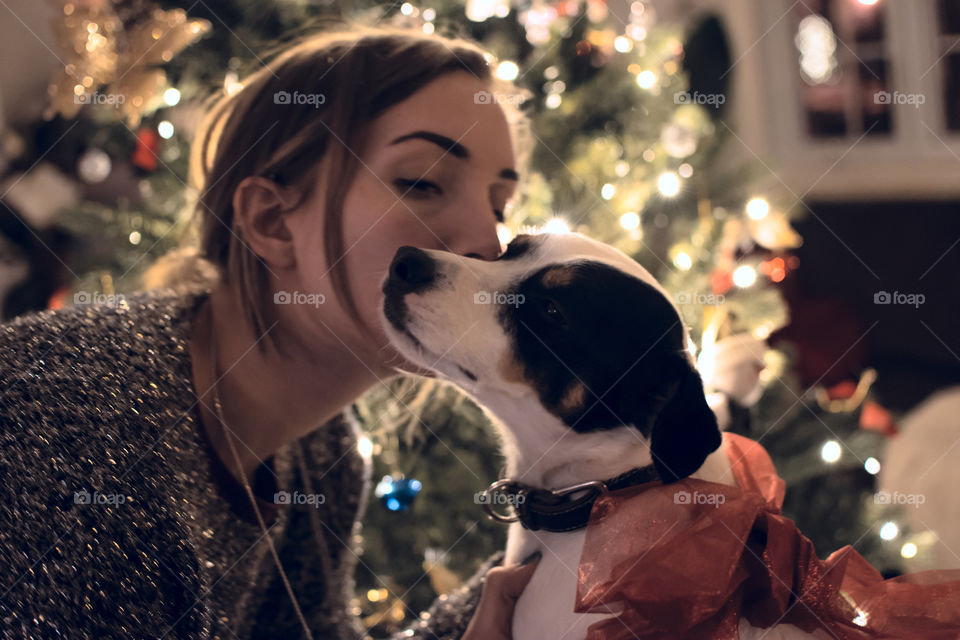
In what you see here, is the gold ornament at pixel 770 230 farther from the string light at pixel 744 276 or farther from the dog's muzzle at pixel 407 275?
the dog's muzzle at pixel 407 275

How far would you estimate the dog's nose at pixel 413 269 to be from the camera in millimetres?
940

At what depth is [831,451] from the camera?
1664mm

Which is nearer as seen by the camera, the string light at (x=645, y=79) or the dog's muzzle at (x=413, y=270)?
the dog's muzzle at (x=413, y=270)

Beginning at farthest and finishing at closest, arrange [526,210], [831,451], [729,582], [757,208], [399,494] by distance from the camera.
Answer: [757,208] → [831,451] → [526,210] → [399,494] → [729,582]

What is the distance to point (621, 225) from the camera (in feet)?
4.97

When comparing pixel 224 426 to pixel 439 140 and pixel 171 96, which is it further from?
pixel 171 96

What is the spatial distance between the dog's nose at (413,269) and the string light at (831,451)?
1.11m

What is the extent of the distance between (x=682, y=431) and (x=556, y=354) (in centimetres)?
18

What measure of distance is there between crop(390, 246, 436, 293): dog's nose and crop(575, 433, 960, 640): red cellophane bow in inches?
13.9

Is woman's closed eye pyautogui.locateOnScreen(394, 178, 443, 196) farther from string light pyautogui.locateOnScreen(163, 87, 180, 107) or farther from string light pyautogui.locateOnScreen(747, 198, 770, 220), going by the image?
string light pyautogui.locateOnScreen(747, 198, 770, 220)

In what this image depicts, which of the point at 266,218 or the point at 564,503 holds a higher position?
the point at 266,218

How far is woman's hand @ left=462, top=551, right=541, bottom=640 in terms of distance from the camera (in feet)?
3.03

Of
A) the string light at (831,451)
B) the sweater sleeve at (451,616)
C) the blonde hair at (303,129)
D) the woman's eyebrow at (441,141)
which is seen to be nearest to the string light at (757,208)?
the string light at (831,451)

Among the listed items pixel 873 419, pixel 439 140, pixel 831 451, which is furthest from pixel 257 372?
pixel 873 419
